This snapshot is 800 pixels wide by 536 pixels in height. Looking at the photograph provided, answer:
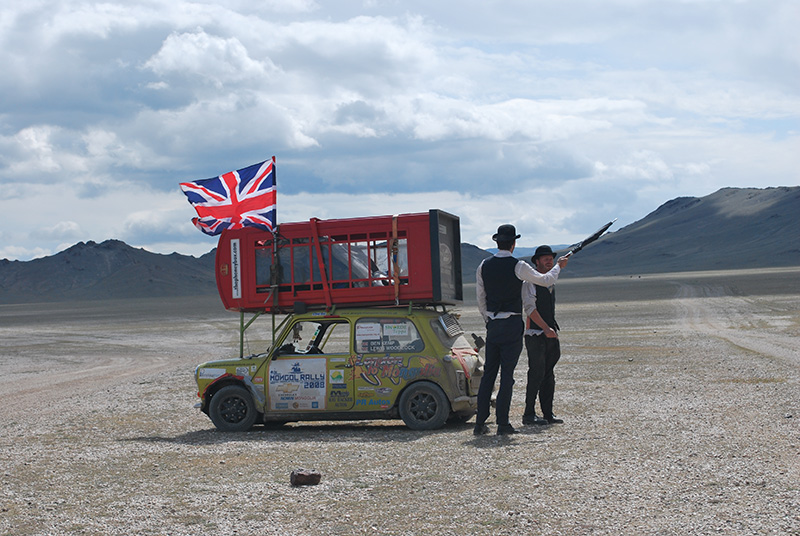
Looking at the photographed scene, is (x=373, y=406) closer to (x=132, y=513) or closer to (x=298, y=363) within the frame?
(x=298, y=363)

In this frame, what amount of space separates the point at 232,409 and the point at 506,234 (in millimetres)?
3887

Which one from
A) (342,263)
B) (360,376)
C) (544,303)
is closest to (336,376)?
(360,376)

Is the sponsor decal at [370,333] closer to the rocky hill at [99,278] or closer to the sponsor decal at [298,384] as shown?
the sponsor decal at [298,384]

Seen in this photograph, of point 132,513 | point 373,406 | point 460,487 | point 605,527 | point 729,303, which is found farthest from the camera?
point 729,303

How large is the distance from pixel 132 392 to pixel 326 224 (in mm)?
7629

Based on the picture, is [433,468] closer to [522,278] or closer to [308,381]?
[522,278]

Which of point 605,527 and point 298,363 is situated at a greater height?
point 298,363

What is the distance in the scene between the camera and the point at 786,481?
22.8 feet

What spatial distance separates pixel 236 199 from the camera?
11.5 meters

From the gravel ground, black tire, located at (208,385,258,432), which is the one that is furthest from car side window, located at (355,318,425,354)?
black tire, located at (208,385,258,432)

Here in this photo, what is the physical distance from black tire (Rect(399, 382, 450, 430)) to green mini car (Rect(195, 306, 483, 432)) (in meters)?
0.01

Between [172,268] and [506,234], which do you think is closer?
[506,234]

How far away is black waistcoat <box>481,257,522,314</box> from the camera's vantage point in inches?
387

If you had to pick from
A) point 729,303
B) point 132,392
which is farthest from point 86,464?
point 729,303
